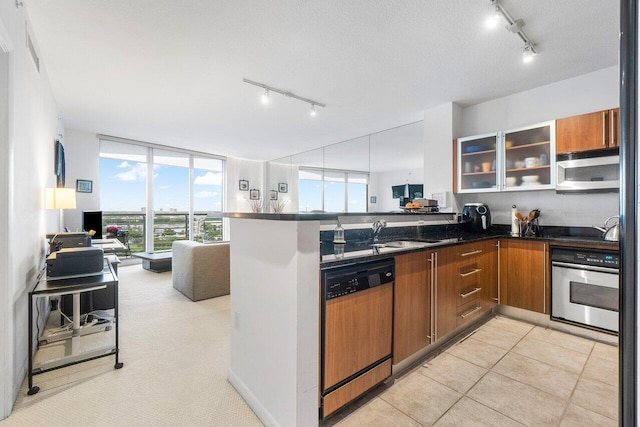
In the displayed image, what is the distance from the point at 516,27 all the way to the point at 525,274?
2331 mm

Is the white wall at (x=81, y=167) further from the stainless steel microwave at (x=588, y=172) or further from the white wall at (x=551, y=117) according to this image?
the stainless steel microwave at (x=588, y=172)

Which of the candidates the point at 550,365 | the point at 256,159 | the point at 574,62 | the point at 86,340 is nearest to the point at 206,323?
the point at 86,340

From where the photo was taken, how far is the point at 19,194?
200cm

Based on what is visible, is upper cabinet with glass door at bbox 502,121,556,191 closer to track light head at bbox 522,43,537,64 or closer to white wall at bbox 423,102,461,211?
white wall at bbox 423,102,461,211

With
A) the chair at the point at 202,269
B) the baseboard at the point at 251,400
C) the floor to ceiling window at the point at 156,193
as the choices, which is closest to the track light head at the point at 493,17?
the baseboard at the point at 251,400

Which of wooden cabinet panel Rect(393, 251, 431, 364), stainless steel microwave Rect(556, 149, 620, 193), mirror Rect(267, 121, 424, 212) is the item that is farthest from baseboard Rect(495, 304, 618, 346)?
mirror Rect(267, 121, 424, 212)

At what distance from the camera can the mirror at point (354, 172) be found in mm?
5730

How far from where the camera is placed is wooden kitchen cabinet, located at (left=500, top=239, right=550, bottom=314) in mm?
2902

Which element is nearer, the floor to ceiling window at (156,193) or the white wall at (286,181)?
the floor to ceiling window at (156,193)

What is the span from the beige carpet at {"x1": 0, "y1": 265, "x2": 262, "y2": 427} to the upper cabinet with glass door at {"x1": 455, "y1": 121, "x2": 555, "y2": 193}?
3.40 metres

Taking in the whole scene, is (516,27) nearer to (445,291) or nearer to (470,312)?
(445,291)

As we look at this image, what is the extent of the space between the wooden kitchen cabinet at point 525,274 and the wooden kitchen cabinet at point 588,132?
1019mm

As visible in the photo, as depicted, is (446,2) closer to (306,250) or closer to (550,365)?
(306,250)

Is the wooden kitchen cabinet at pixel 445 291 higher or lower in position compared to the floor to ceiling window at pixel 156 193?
lower
